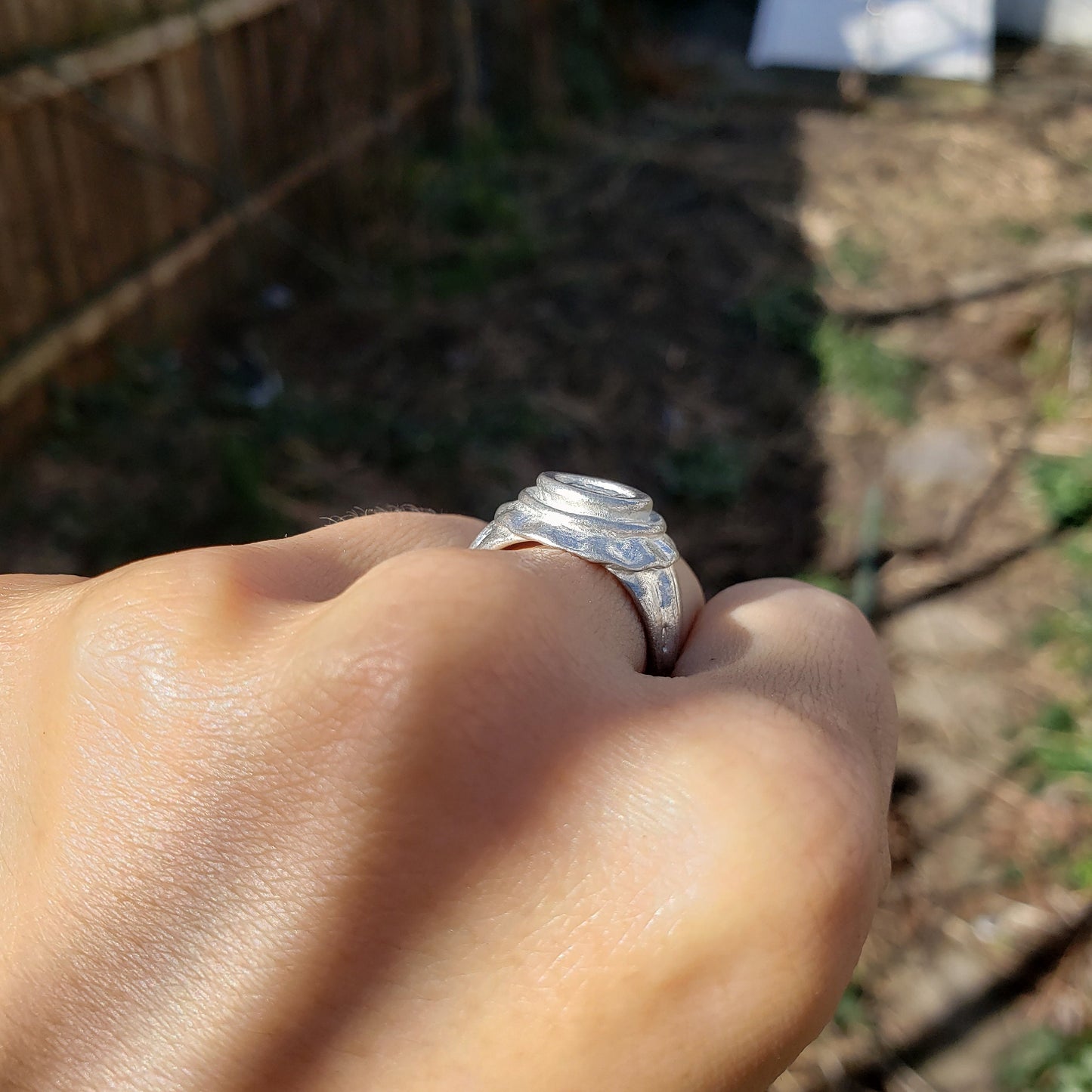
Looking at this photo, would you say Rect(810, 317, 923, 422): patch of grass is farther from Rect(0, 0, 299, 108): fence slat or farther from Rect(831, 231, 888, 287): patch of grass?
Rect(0, 0, 299, 108): fence slat

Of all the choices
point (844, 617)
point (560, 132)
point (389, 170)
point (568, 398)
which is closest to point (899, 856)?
point (844, 617)

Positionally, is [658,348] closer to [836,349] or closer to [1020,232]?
[836,349]

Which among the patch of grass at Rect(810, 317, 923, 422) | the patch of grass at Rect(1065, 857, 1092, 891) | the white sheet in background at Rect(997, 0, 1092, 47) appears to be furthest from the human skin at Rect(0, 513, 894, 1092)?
the white sheet in background at Rect(997, 0, 1092, 47)

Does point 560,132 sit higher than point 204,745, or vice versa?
point 204,745

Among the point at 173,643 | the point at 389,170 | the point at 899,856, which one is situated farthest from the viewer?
the point at 389,170

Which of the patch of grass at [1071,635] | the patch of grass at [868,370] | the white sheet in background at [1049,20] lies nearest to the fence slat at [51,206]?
the patch of grass at [868,370]

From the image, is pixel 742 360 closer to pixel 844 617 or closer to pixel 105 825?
pixel 844 617
